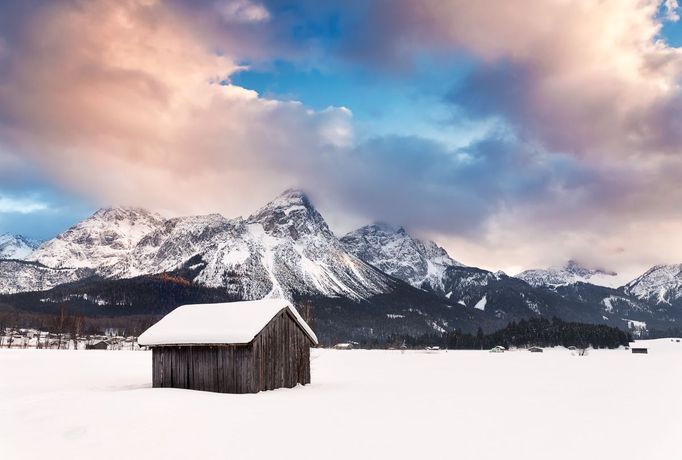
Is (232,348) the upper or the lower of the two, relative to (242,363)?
upper

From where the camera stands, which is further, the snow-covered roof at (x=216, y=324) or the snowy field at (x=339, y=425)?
the snow-covered roof at (x=216, y=324)

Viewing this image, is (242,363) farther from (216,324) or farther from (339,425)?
(339,425)

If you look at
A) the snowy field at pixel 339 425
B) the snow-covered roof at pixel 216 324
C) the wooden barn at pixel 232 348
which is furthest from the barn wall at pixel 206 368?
the snowy field at pixel 339 425

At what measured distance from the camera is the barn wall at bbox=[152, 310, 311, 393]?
34031 mm

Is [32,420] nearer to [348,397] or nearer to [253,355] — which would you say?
[253,355]

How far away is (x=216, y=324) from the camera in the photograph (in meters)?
36.6

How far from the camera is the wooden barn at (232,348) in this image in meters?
34.1

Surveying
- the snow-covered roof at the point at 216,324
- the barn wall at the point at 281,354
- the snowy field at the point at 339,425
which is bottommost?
the snowy field at the point at 339,425

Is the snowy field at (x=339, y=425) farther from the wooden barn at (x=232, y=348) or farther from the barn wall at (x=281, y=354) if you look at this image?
the wooden barn at (x=232, y=348)

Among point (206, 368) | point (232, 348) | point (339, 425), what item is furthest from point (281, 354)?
point (339, 425)

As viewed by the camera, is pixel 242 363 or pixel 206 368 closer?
pixel 242 363

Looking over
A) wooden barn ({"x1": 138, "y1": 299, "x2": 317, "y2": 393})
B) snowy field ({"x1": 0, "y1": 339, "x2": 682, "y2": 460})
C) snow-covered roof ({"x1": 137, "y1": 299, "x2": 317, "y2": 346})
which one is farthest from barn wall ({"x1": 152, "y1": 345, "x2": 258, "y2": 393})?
snowy field ({"x1": 0, "y1": 339, "x2": 682, "y2": 460})

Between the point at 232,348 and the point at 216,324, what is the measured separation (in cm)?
290

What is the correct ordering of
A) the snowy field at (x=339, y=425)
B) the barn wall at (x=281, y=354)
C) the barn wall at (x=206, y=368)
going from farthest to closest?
1. the barn wall at (x=281, y=354)
2. the barn wall at (x=206, y=368)
3. the snowy field at (x=339, y=425)
